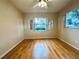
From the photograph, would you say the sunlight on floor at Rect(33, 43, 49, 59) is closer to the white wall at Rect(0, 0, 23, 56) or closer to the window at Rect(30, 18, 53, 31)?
the white wall at Rect(0, 0, 23, 56)

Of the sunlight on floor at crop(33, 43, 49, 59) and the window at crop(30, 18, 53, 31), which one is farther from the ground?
the window at crop(30, 18, 53, 31)

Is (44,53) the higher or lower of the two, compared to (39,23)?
lower

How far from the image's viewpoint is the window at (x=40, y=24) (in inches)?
326

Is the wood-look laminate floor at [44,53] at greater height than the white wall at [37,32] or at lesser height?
lesser

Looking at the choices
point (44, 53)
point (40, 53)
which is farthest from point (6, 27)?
point (44, 53)

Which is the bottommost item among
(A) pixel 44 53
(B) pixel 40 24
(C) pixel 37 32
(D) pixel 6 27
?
(A) pixel 44 53

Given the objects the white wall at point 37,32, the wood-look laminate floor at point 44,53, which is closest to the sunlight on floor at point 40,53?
the wood-look laminate floor at point 44,53

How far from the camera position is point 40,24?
8.33m

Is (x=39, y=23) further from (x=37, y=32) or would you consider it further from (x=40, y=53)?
(x=40, y=53)

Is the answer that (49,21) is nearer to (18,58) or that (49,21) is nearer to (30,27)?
(30,27)

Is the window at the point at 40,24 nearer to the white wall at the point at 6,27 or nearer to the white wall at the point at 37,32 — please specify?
the white wall at the point at 37,32

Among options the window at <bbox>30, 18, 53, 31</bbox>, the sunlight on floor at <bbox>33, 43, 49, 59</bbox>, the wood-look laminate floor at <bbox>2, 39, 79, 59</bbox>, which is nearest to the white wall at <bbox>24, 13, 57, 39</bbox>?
the window at <bbox>30, 18, 53, 31</bbox>

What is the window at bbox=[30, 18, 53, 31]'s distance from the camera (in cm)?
829

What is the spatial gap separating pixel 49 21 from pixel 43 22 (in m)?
0.51
